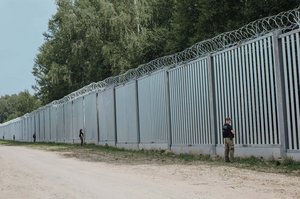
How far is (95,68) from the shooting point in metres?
56.8

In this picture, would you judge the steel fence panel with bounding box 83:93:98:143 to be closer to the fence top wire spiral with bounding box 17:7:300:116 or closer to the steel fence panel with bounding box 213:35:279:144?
the fence top wire spiral with bounding box 17:7:300:116

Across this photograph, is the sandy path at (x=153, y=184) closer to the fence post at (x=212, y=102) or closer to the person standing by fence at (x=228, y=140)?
the person standing by fence at (x=228, y=140)

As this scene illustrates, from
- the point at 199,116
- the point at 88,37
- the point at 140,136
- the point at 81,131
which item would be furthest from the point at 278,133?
the point at 88,37

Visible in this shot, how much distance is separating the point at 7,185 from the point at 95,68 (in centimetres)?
4560

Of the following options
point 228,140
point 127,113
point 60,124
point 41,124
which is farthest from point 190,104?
point 41,124

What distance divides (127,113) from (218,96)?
1020 centimetres

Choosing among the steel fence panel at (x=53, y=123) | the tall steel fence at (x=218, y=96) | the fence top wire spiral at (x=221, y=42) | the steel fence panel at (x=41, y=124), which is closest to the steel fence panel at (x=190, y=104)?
the tall steel fence at (x=218, y=96)

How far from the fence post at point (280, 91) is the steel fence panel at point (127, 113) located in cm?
1231

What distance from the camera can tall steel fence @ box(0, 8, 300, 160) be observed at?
14498mm

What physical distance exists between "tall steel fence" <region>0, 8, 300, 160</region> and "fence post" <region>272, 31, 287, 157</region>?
0.09ft

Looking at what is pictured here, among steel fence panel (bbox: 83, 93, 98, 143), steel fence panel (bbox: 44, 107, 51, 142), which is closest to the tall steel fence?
steel fence panel (bbox: 83, 93, 98, 143)

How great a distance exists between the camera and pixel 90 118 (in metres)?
Answer: 35.9

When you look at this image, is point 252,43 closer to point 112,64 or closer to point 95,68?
point 112,64

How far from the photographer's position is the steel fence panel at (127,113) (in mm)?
26609
